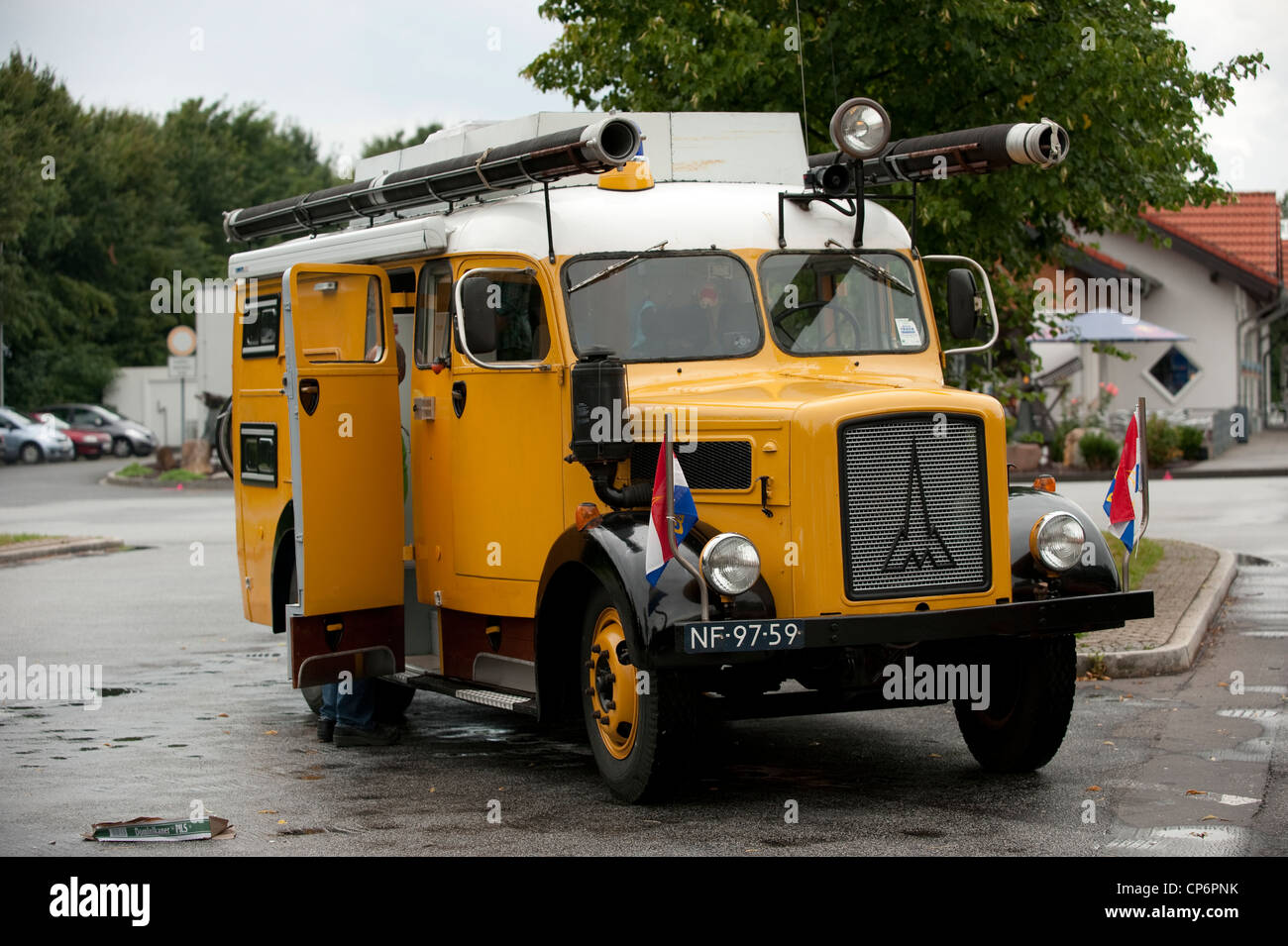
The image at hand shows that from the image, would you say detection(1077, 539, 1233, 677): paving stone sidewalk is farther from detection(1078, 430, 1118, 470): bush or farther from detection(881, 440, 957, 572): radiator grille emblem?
detection(1078, 430, 1118, 470): bush

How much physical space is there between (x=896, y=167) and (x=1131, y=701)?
3622 mm

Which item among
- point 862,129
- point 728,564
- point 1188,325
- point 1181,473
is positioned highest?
point 1188,325

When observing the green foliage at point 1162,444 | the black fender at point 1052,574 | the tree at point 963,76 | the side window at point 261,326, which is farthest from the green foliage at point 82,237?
the black fender at point 1052,574

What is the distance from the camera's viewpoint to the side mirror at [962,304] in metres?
9.41

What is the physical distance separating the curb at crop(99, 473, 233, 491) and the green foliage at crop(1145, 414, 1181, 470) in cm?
1816

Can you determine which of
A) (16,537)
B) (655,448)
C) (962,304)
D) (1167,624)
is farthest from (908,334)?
(16,537)

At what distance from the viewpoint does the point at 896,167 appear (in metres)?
9.45

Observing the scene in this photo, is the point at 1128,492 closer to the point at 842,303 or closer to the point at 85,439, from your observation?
the point at 842,303

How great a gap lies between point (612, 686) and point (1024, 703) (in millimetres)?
1982

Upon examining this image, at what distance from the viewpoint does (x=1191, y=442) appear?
34750 millimetres

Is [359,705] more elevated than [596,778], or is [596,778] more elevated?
[359,705]

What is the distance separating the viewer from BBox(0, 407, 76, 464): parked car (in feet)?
163
